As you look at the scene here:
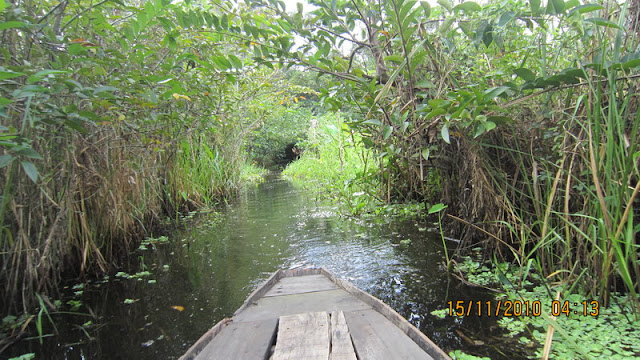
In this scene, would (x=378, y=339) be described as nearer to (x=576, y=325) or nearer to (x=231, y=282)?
(x=576, y=325)

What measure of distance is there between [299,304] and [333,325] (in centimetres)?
34

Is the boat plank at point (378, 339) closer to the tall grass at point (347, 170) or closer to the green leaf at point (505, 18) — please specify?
the green leaf at point (505, 18)

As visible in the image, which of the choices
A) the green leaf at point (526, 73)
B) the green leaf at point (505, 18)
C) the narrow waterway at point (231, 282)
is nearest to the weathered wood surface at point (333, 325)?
the narrow waterway at point (231, 282)

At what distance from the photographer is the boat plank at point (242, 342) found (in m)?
1.25

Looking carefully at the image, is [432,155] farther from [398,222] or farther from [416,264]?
[398,222]

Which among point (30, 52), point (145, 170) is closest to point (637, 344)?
point (30, 52)

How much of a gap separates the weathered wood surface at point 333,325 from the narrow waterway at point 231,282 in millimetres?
240

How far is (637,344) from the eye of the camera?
130 centimetres

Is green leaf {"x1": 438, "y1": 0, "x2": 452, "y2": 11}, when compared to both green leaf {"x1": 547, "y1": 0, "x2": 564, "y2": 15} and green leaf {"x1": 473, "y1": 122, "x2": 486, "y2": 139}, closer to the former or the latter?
green leaf {"x1": 547, "y1": 0, "x2": 564, "y2": 15}

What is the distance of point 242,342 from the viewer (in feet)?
4.42

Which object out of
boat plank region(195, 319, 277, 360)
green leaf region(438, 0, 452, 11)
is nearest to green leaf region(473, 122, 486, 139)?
green leaf region(438, 0, 452, 11)

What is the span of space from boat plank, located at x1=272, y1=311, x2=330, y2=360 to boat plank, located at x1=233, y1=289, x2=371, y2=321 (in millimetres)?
114

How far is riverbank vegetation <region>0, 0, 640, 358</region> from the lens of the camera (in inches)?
56.7

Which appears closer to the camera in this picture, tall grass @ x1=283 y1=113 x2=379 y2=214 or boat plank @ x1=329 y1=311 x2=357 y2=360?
boat plank @ x1=329 y1=311 x2=357 y2=360
